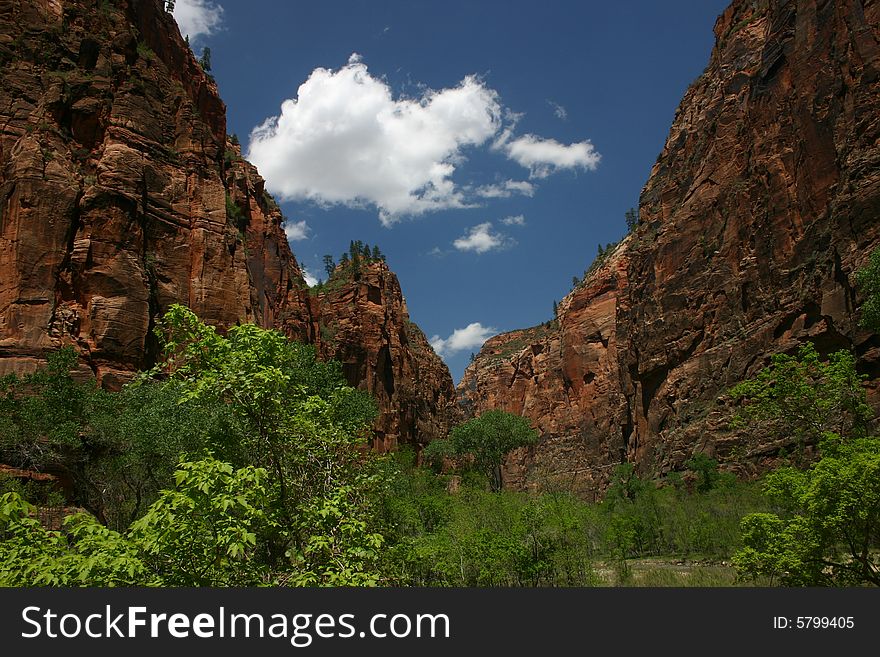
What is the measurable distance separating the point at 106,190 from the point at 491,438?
44.8 m

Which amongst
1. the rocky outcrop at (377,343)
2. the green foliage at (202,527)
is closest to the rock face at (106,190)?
the rocky outcrop at (377,343)

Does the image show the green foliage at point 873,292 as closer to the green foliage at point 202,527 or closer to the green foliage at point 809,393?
the green foliage at point 809,393

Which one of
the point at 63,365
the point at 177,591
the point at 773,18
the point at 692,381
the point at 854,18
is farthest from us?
the point at 692,381

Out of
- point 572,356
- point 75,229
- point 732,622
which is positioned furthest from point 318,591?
point 572,356

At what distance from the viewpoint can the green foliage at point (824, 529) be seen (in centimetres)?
1017

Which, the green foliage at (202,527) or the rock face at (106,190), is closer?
the green foliage at (202,527)

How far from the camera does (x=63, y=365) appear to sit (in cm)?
2808

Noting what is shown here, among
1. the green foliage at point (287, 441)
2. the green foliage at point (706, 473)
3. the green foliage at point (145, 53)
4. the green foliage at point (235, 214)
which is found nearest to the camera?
the green foliage at point (287, 441)

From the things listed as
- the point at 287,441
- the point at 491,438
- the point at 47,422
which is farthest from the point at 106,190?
the point at 491,438

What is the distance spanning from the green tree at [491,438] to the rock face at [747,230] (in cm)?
661

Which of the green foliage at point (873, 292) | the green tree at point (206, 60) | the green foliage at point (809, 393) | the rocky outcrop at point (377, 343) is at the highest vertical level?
the green tree at point (206, 60)

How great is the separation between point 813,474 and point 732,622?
5976 millimetres

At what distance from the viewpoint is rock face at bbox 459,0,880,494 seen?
40.3 metres

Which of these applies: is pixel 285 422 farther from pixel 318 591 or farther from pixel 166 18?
pixel 166 18
